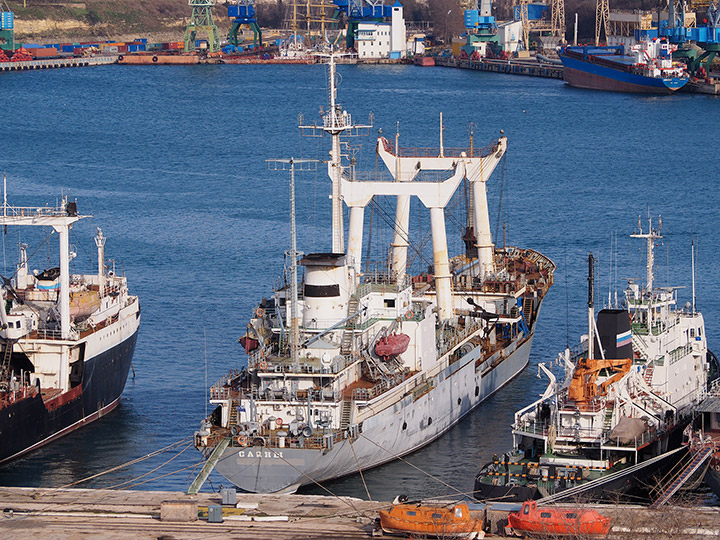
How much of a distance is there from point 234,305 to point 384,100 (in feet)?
313

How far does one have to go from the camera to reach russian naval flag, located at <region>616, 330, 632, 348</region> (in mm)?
41938

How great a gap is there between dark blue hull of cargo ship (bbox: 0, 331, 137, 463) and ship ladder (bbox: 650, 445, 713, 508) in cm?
2009

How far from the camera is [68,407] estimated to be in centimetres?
4909

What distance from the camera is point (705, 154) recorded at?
4562 inches

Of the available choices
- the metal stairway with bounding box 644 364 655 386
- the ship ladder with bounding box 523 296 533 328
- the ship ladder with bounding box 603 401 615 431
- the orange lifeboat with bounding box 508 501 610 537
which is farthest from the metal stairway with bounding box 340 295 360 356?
the ship ladder with bounding box 523 296 533 328

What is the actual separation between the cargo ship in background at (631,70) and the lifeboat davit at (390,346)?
428 ft

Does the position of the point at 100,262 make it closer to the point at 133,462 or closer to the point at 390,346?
the point at 133,462

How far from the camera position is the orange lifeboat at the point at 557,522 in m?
33.2

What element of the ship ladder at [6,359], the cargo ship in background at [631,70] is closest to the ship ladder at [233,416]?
the ship ladder at [6,359]

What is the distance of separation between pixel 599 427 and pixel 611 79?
14319 cm

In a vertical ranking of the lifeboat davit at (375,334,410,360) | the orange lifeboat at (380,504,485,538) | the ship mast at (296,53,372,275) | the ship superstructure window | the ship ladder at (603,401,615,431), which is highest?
the ship mast at (296,53,372,275)

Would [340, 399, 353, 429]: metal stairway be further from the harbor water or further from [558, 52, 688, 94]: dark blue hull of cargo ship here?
[558, 52, 688, 94]: dark blue hull of cargo ship

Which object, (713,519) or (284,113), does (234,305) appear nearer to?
(713,519)

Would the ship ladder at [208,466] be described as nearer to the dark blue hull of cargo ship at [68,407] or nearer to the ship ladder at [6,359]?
the dark blue hull of cargo ship at [68,407]
